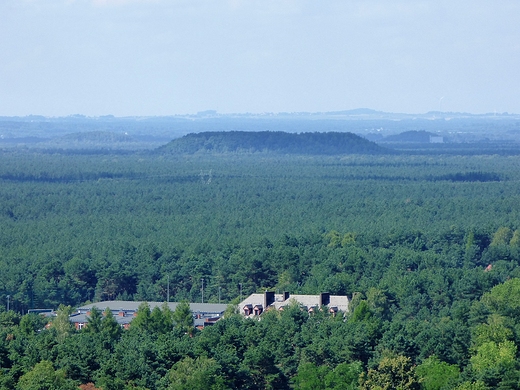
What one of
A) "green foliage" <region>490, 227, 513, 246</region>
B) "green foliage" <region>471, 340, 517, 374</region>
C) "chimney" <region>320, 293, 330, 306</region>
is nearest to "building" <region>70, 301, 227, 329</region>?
"chimney" <region>320, 293, 330, 306</region>

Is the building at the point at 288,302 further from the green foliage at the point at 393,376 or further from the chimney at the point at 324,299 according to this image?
the green foliage at the point at 393,376

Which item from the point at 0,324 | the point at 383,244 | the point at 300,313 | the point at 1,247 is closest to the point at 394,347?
the point at 300,313

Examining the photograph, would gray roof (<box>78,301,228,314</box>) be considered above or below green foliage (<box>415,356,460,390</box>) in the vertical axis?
below

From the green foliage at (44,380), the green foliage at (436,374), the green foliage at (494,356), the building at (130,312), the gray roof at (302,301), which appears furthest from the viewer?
the gray roof at (302,301)

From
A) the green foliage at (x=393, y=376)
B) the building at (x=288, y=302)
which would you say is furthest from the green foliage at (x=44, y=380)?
the building at (x=288, y=302)

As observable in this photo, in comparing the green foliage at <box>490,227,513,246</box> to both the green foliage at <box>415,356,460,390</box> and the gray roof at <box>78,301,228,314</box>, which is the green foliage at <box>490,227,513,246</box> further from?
the green foliage at <box>415,356,460,390</box>

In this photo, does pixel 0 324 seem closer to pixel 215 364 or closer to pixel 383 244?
pixel 215 364

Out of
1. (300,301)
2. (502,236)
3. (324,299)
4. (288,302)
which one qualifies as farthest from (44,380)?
(502,236)

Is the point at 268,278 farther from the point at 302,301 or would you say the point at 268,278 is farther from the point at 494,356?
the point at 494,356
